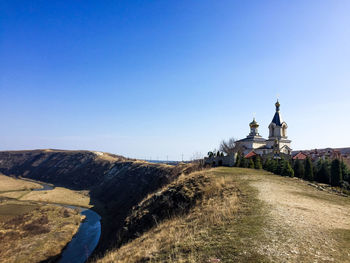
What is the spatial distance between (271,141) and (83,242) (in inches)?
1821

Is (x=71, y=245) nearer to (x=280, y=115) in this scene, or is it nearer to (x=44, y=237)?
(x=44, y=237)

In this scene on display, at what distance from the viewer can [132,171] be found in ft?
270

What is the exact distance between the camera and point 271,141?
50.5 metres

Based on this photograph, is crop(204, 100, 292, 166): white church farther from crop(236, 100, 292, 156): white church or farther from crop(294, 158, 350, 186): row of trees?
crop(294, 158, 350, 186): row of trees

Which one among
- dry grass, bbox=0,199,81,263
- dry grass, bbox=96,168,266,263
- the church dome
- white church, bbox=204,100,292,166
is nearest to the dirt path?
dry grass, bbox=96,168,266,263

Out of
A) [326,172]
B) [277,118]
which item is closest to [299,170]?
[326,172]

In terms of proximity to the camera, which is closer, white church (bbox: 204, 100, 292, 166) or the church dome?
white church (bbox: 204, 100, 292, 166)

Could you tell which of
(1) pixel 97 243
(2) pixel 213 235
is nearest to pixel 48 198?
(1) pixel 97 243

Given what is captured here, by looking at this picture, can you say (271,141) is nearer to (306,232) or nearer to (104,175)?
(306,232)

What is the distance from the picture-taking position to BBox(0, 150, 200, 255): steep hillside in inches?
1859

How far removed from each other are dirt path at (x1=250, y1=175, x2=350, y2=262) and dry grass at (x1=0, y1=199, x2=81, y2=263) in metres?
30.1

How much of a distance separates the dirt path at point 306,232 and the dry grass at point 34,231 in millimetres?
30092

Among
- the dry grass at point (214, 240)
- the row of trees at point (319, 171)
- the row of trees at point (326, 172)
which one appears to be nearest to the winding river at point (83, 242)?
the dry grass at point (214, 240)

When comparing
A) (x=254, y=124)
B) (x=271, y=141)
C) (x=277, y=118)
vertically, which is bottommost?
(x=271, y=141)
